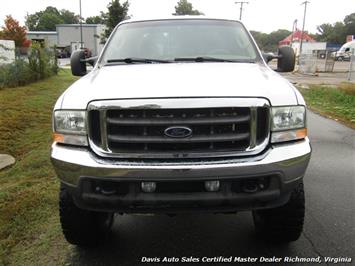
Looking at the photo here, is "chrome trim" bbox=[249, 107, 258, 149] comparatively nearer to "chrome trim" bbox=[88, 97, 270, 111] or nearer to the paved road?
"chrome trim" bbox=[88, 97, 270, 111]

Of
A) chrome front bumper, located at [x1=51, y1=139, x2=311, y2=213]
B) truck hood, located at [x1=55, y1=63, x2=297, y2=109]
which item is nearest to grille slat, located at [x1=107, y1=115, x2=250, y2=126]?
truck hood, located at [x1=55, y1=63, x2=297, y2=109]

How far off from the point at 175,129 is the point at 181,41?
181cm

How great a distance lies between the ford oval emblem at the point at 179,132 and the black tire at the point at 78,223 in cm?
99

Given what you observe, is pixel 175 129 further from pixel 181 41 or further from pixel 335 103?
pixel 335 103

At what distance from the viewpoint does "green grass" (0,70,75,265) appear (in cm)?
339

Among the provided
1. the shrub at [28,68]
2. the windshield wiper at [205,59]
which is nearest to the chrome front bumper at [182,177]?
the windshield wiper at [205,59]

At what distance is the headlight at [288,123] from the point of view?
2807 mm

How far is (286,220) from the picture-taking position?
323cm

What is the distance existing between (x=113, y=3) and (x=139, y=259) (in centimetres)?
3128

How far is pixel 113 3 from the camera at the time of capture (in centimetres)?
3219

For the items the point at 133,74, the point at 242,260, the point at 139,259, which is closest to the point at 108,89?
the point at 133,74

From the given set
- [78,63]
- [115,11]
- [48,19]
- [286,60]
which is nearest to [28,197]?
[78,63]

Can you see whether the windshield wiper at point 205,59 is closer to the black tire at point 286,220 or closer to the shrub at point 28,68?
the black tire at point 286,220

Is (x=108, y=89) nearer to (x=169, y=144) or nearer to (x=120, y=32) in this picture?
(x=169, y=144)
